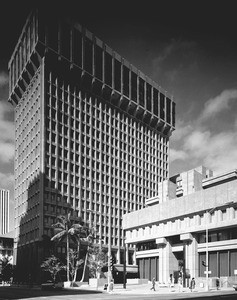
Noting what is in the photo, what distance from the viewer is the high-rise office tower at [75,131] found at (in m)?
122

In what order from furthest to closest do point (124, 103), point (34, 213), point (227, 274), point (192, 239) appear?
point (124, 103), point (34, 213), point (192, 239), point (227, 274)

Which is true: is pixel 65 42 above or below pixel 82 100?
above

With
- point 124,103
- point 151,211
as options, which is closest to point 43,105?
point 124,103

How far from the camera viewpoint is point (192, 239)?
70.4 metres

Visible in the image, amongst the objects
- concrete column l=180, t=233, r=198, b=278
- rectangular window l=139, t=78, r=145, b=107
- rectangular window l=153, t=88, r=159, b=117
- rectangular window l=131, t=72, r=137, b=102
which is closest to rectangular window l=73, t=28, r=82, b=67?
rectangular window l=131, t=72, r=137, b=102

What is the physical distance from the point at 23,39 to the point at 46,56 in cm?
1701

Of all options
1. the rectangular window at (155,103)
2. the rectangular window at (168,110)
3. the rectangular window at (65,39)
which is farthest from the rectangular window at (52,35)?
the rectangular window at (168,110)

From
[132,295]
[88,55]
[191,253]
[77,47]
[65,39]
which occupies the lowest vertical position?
[132,295]

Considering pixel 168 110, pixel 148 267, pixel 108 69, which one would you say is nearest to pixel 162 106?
pixel 168 110

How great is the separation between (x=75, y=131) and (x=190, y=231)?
68773mm

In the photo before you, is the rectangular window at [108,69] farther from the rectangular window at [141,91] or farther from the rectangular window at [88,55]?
the rectangular window at [141,91]

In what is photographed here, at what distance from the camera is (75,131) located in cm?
13125

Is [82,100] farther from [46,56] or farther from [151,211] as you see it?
[151,211]

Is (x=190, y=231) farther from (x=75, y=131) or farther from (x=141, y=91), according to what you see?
(x=141, y=91)
